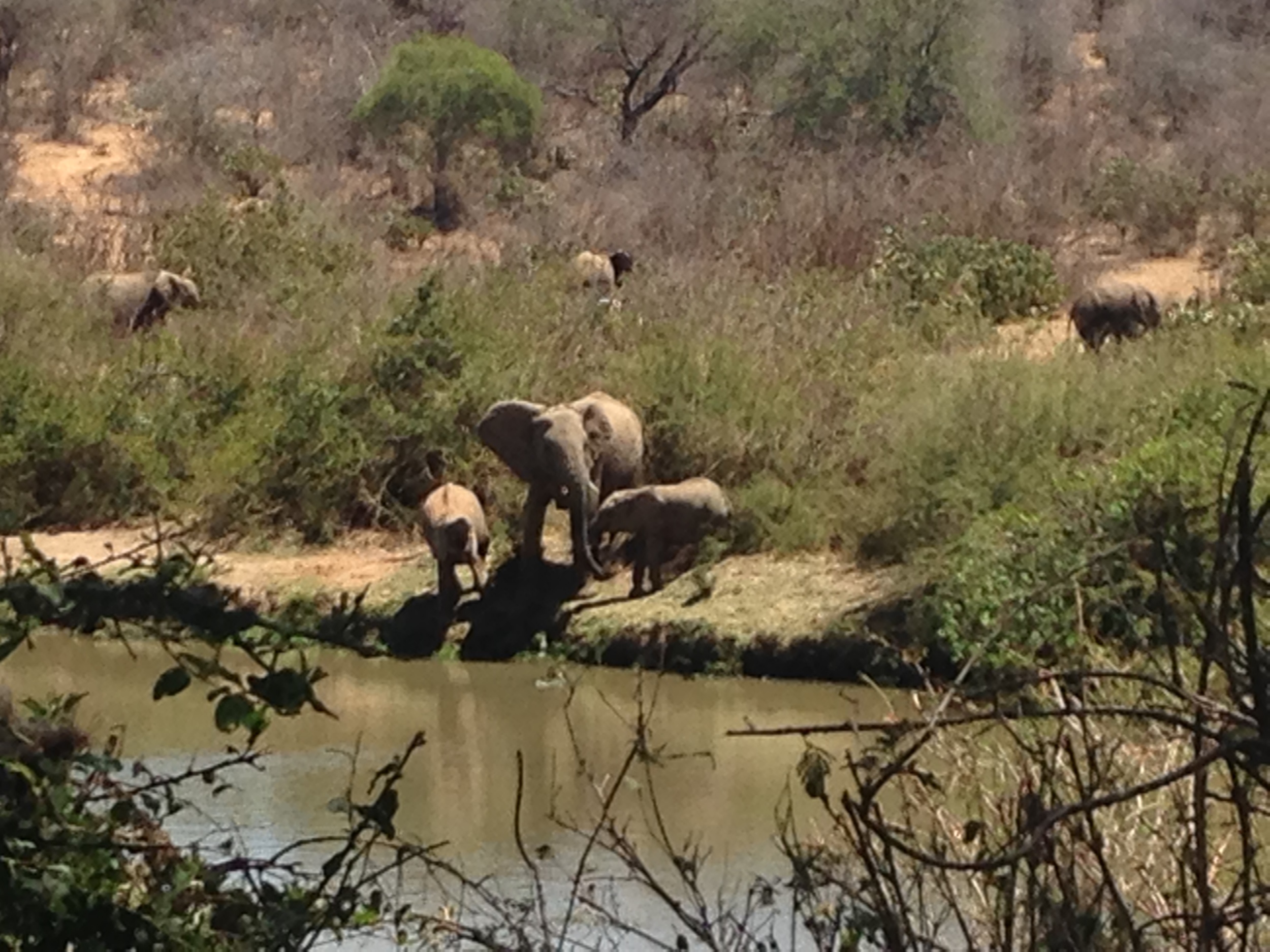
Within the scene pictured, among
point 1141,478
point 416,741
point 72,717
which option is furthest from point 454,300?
point 416,741

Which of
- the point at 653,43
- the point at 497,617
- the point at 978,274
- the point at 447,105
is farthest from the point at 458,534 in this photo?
the point at 653,43

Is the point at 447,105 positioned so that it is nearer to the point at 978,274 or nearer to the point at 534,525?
the point at 978,274

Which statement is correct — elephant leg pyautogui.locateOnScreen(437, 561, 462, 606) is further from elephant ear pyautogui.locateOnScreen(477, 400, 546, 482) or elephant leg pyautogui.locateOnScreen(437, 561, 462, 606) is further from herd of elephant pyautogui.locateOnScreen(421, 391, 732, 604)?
elephant ear pyautogui.locateOnScreen(477, 400, 546, 482)

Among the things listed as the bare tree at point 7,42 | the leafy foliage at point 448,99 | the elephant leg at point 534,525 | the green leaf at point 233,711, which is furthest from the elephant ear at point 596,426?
the bare tree at point 7,42

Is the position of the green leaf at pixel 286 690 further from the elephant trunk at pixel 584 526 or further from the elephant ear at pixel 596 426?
the elephant ear at pixel 596 426

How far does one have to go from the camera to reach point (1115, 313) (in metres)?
18.0

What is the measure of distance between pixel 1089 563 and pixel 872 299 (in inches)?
621

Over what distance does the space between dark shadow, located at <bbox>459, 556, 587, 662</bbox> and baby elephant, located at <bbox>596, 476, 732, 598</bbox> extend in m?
0.40

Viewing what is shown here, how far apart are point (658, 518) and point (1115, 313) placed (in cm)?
536

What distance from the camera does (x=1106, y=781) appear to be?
3.61 metres

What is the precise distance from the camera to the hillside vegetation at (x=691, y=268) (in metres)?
14.2

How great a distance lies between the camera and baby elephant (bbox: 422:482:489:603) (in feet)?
45.8

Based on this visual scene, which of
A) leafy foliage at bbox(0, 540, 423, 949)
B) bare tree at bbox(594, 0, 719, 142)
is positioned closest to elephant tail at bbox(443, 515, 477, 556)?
leafy foliage at bbox(0, 540, 423, 949)

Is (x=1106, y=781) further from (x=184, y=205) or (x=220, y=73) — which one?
(x=220, y=73)
